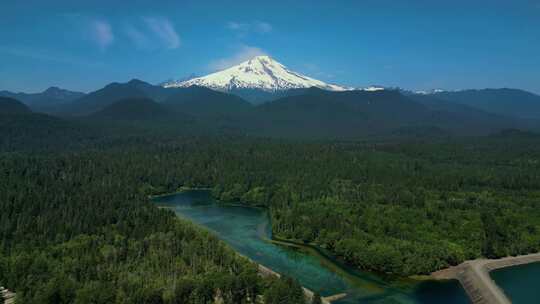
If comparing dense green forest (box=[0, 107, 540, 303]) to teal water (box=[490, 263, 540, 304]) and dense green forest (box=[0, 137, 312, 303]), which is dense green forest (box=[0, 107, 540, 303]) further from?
teal water (box=[490, 263, 540, 304])

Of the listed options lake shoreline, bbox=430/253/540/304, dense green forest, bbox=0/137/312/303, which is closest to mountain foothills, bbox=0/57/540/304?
dense green forest, bbox=0/137/312/303

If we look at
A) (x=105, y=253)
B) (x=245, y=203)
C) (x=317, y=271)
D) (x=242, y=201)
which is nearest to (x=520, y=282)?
(x=317, y=271)

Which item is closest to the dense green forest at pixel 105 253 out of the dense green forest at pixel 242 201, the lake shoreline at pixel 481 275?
the dense green forest at pixel 242 201

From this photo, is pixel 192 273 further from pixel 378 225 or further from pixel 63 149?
pixel 63 149

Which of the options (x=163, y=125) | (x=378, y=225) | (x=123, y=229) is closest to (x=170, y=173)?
(x=123, y=229)

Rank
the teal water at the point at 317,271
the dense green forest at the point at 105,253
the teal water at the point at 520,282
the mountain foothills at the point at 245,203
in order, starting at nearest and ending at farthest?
the dense green forest at the point at 105,253, the mountain foothills at the point at 245,203, the teal water at the point at 317,271, the teal water at the point at 520,282

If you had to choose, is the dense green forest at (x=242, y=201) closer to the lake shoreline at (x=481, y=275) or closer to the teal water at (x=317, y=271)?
the lake shoreline at (x=481, y=275)

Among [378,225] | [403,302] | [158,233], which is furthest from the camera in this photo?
[378,225]
